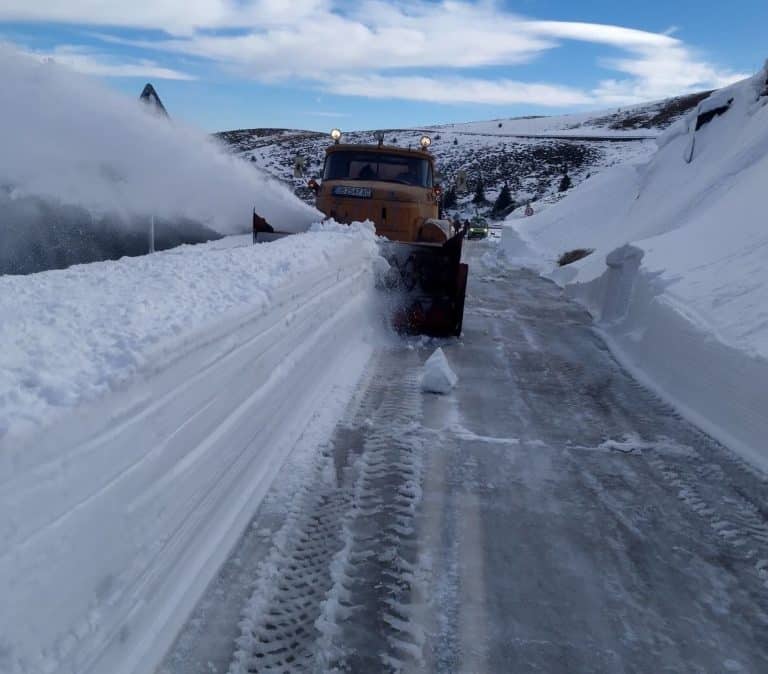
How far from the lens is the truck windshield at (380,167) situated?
9.67m

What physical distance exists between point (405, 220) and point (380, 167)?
1033 mm

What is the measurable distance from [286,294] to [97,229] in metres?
4.10

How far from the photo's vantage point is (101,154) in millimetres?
6477

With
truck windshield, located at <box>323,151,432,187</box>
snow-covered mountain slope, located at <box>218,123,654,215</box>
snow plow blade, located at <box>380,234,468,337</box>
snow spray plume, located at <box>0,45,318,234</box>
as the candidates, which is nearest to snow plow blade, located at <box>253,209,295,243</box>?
snow spray plume, located at <box>0,45,318,234</box>

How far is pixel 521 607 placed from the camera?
2.71 metres

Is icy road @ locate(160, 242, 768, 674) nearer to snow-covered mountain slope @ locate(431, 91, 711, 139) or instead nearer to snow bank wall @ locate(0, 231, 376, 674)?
snow bank wall @ locate(0, 231, 376, 674)

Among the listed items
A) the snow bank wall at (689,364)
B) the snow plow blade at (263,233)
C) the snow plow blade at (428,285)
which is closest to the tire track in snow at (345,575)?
the snow bank wall at (689,364)

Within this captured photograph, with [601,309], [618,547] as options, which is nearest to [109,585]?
[618,547]

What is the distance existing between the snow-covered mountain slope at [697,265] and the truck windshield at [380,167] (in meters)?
3.25

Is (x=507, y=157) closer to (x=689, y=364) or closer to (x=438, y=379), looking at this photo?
(x=689, y=364)

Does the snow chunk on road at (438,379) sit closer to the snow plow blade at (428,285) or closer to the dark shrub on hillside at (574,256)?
the snow plow blade at (428,285)

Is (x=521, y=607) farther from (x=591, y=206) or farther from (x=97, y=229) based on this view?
(x=591, y=206)

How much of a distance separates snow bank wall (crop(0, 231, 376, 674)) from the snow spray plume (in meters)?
2.08

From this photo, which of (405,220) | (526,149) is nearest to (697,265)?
(405,220)
